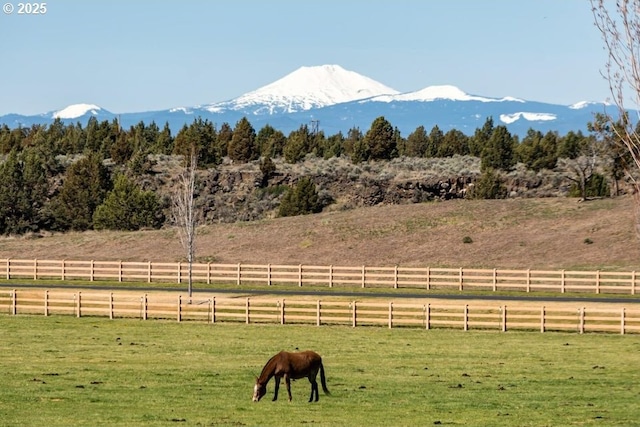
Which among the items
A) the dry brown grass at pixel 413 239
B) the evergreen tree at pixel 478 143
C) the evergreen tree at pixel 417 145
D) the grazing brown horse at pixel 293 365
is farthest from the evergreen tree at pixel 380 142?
the grazing brown horse at pixel 293 365

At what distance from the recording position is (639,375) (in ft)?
100

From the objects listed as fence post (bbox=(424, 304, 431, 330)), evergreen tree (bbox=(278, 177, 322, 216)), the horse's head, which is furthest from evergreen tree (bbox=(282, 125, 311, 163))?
the horse's head

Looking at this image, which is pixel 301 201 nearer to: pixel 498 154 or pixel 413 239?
pixel 413 239

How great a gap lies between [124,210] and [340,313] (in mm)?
49965

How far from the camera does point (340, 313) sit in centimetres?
4619

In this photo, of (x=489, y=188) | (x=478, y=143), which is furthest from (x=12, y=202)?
A: (x=478, y=143)

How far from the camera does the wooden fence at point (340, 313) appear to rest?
41875mm

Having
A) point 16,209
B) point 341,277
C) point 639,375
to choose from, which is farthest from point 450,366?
point 16,209

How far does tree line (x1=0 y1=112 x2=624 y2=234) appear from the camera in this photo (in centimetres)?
9412

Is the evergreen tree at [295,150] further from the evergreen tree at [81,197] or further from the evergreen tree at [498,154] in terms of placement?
the evergreen tree at [81,197]

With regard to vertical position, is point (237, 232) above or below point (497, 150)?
below

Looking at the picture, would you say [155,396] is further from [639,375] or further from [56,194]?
[56,194]

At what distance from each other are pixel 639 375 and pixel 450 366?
527 cm

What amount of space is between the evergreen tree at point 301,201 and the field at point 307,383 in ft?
174
